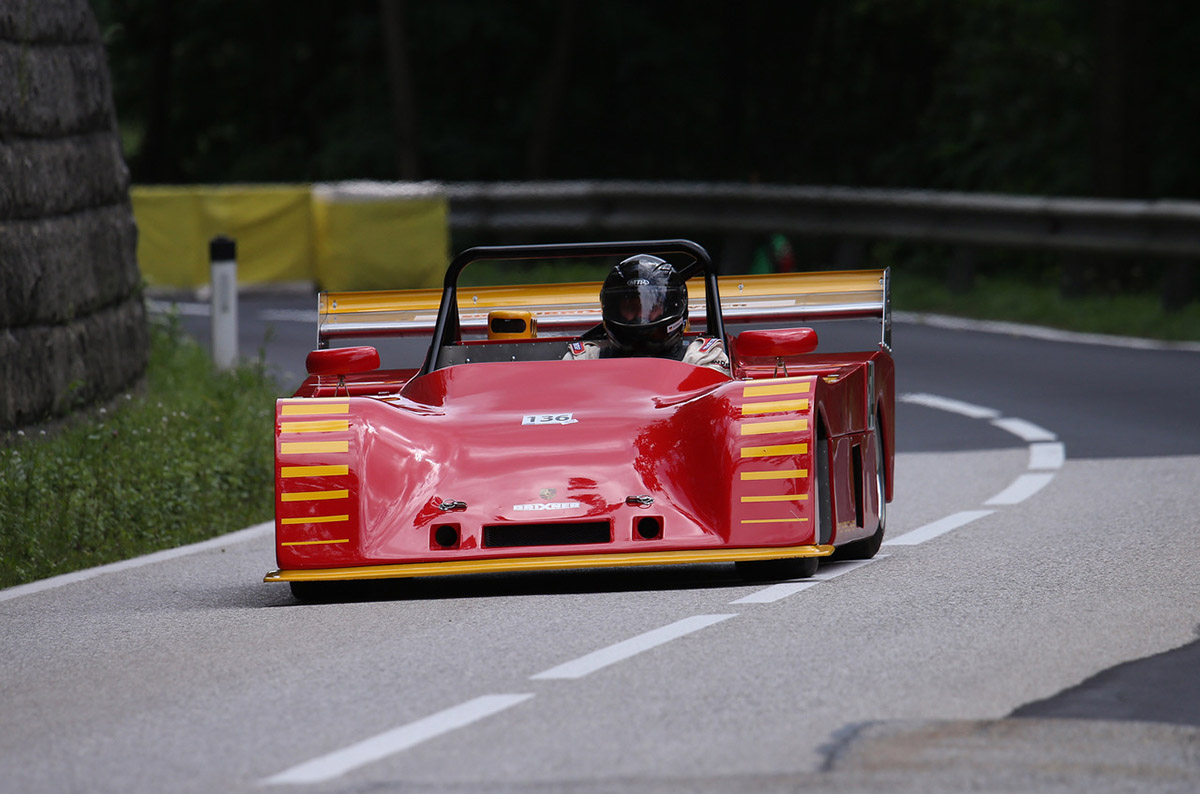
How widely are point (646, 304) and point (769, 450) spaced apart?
1.50 m

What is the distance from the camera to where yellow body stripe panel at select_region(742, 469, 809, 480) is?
8602mm

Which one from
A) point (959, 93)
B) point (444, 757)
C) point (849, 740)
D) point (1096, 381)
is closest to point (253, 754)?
point (444, 757)

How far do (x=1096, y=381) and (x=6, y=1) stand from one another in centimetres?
844

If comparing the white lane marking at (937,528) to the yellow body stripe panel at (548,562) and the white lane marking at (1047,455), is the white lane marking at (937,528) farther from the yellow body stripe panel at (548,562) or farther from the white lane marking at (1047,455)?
the white lane marking at (1047,455)

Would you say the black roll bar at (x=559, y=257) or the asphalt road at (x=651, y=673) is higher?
the black roll bar at (x=559, y=257)

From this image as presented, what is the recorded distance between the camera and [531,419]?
9.02 metres

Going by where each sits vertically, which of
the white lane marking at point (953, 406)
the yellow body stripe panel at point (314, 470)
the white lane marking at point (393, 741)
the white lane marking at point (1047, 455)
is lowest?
the white lane marking at point (953, 406)

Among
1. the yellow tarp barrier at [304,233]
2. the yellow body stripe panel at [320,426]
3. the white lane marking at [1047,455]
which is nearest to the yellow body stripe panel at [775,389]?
the yellow body stripe panel at [320,426]

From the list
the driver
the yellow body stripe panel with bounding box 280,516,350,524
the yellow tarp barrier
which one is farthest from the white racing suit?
the yellow tarp barrier

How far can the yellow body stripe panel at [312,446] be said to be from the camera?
8812 mm

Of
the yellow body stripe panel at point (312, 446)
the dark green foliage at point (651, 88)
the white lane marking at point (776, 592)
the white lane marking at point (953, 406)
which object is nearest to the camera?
the white lane marking at point (776, 592)

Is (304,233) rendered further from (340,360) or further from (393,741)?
(393,741)

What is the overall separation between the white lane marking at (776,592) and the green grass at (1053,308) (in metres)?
12.0

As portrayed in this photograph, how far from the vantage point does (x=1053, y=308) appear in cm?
2267
